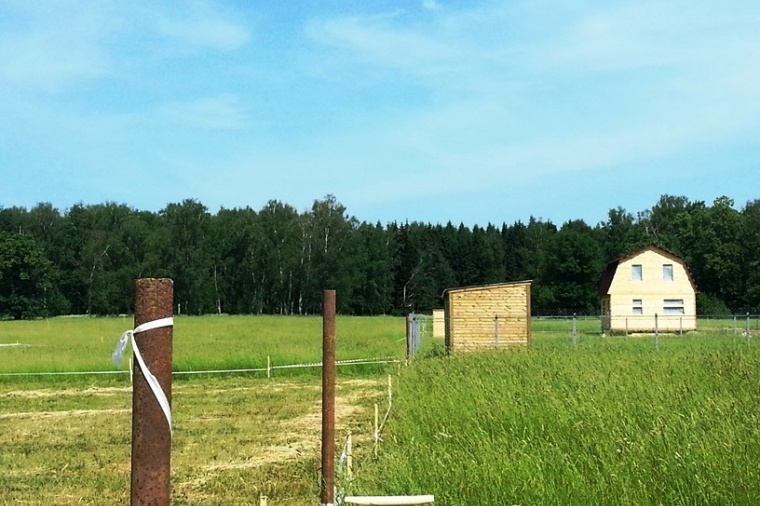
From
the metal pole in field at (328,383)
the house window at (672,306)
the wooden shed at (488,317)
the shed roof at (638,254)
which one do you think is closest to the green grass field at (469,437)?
the metal pole in field at (328,383)

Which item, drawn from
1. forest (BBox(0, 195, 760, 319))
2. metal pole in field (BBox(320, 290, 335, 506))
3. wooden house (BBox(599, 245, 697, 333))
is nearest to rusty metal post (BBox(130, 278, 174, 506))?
metal pole in field (BBox(320, 290, 335, 506))

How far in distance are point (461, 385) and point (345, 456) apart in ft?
15.0


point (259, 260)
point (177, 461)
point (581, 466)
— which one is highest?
point (259, 260)

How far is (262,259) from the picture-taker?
93000 mm

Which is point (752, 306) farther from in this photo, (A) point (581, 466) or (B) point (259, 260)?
(A) point (581, 466)

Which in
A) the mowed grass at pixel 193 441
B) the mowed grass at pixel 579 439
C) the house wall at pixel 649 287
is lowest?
the mowed grass at pixel 193 441

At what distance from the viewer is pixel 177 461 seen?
35.2 feet

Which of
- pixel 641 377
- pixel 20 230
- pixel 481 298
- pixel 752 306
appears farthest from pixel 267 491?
pixel 20 230

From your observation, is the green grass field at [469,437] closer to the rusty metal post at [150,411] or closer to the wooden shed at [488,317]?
the rusty metal post at [150,411]

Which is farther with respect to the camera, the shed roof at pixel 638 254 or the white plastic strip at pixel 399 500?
the shed roof at pixel 638 254

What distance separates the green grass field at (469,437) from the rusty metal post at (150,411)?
4.27m

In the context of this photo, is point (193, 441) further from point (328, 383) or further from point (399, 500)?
point (399, 500)

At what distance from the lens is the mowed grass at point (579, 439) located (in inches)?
242

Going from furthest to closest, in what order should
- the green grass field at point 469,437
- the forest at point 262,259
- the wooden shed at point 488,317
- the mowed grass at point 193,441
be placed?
the forest at point 262,259 → the wooden shed at point 488,317 → the mowed grass at point 193,441 → the green grass field at point 469,437
